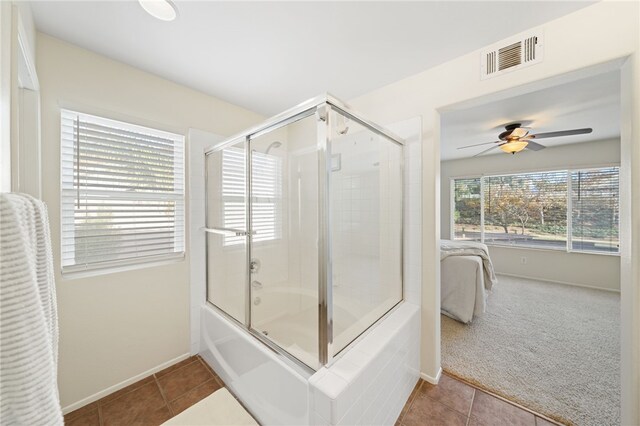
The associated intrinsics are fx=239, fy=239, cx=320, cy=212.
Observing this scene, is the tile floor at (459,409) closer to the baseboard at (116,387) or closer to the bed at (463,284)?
the bed at (463,284)

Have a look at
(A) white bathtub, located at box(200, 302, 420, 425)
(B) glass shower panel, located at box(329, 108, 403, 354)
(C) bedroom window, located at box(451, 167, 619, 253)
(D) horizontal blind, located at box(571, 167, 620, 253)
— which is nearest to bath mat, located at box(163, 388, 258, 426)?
(A) white bathtub, located at box(200, 302, 420, 425)

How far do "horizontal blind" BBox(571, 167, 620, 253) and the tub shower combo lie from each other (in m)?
4.29

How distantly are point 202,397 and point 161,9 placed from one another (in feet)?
8.10

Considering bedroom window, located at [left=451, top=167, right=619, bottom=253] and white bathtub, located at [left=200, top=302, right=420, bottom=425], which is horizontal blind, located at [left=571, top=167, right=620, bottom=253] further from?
white bathtub, located at [left=200, top=302, right=420, bottom=425]

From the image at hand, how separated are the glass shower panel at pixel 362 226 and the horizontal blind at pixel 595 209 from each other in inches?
170

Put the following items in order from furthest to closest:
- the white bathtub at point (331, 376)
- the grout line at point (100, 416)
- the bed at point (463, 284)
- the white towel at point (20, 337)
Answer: the bed at point (463, 284)
the grout line at point (100, 416)
the white bathtub at point (331, 376)
the white towel at point (20, 337)

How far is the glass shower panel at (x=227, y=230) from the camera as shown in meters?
1.91

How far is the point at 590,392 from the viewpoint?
1722 mm

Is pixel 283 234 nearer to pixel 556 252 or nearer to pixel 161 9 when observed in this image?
pixel 161 9

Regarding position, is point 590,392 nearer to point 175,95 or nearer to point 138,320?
point 138,320

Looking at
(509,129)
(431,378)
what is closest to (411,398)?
(431,378)

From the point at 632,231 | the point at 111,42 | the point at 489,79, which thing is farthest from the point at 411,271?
the point at 111,42

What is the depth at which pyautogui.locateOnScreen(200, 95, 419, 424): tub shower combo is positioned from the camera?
124 cm

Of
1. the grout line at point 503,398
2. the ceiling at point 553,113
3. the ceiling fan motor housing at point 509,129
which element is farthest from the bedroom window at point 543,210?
the grout line at point 503,398
